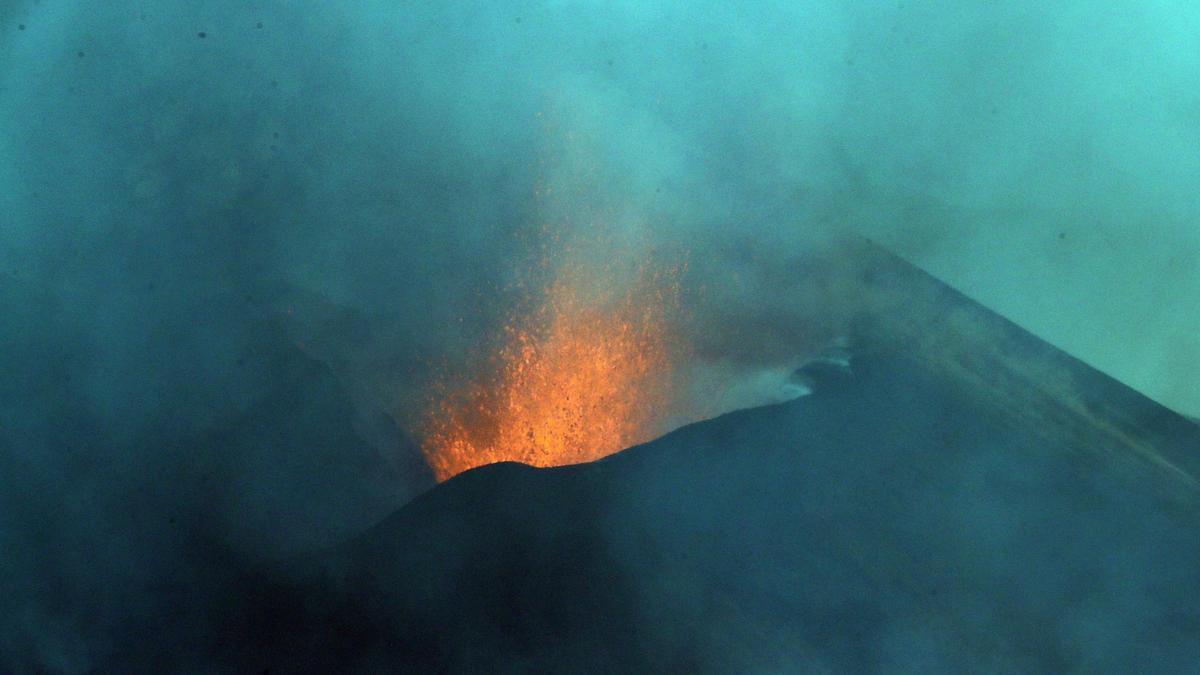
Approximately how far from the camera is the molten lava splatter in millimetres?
2004

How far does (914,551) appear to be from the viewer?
1.84m

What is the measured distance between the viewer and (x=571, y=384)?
2.05 metres

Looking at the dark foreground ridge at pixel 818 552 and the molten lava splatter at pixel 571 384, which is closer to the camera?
the dark foreground ridge at pixel 818 552

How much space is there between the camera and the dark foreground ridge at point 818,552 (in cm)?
177

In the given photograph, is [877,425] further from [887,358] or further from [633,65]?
[633,65]

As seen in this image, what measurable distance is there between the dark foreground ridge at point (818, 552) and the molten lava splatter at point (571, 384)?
5cm

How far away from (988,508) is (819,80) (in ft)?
3.15

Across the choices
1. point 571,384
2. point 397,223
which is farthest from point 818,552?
point 397,223

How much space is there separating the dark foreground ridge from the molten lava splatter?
0.05 metres

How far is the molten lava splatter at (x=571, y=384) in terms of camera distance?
2.00 metres

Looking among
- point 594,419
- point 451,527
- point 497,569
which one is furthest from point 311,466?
point 594,419

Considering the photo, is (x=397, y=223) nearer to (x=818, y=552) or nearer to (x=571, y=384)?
(x=571, y=384)

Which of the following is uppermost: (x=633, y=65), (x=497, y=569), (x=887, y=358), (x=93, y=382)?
(x=633, y=65)

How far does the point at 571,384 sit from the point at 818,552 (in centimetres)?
62
